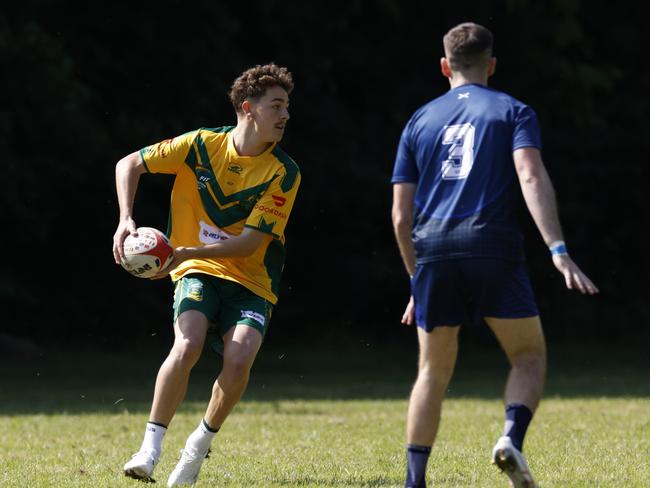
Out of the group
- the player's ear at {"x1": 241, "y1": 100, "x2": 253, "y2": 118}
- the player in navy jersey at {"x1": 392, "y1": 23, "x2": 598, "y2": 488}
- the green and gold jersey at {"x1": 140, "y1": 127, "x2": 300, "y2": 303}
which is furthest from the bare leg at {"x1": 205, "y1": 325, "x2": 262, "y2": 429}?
the player in navy jersey at {"x1": 392, "y1": 23, "x2": 598, "y2": 488}

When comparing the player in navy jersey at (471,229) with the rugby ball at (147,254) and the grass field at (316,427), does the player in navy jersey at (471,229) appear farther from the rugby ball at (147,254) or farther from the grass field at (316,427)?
the rugby ball at (147,254)

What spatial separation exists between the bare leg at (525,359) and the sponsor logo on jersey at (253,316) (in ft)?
5.62

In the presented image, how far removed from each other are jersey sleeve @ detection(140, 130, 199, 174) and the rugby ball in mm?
671

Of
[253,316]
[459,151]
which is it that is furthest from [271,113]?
[459,151]

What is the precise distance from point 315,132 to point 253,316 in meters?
17.2

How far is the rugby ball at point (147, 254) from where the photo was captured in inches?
257

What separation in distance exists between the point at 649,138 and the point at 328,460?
2023 centimetres

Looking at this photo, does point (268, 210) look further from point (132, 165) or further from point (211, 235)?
point (132, 165)

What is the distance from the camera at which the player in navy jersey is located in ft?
17.9

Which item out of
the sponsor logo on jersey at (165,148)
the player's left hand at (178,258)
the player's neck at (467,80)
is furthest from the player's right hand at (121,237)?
the player's neck at (467,80)

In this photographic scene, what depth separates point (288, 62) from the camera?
2423 cm

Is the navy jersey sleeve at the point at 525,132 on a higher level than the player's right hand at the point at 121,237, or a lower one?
higher

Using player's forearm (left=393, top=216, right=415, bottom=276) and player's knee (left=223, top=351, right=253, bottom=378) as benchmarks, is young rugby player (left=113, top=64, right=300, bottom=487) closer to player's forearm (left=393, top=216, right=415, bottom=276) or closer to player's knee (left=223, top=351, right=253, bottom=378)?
player's knee (left=223, top=351, right=253, bottom=378)

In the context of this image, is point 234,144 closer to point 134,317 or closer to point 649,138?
point 134,317
